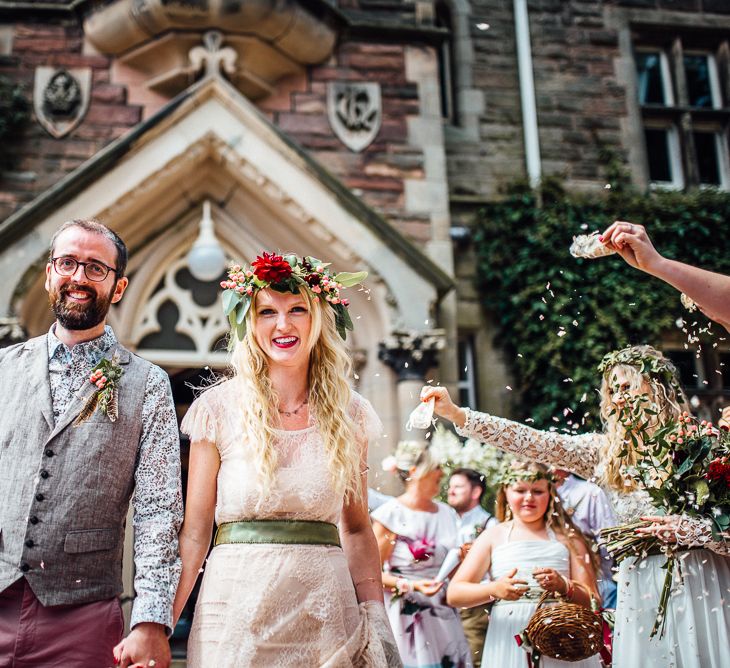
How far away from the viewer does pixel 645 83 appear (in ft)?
32.3

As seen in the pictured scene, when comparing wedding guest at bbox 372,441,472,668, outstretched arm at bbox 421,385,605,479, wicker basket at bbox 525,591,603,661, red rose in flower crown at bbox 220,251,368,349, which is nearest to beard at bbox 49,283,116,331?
red rose in flower crown at bbox 220,251,368,349

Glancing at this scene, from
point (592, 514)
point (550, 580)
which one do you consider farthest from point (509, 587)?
point (592, 514)

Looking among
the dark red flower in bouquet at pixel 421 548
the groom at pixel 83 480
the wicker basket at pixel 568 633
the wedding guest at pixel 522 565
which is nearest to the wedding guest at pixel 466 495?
the dark red flower in bouquet at pixel 421 548

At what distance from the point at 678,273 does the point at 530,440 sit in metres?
0.97

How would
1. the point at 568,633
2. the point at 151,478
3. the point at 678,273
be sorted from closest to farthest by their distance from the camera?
the point at 151,478
the point at 678,273
the point at 568,633

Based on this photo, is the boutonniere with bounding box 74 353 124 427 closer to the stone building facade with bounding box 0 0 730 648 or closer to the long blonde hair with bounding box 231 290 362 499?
the long blonde hair with bounding box 231 290 362 499

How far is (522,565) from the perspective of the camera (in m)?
4.27

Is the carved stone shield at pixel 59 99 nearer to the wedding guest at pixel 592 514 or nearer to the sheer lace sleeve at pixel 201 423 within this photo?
the wedding guest at pixel 592 514

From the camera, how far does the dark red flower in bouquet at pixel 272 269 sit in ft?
9.71

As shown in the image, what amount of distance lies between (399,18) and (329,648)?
23.5 feet

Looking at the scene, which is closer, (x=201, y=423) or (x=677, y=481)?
(x=201, y=423)

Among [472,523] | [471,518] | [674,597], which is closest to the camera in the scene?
[674,597]

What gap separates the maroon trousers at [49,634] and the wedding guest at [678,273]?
7.04ft

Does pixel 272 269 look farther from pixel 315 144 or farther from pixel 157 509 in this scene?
pixel 315 144
